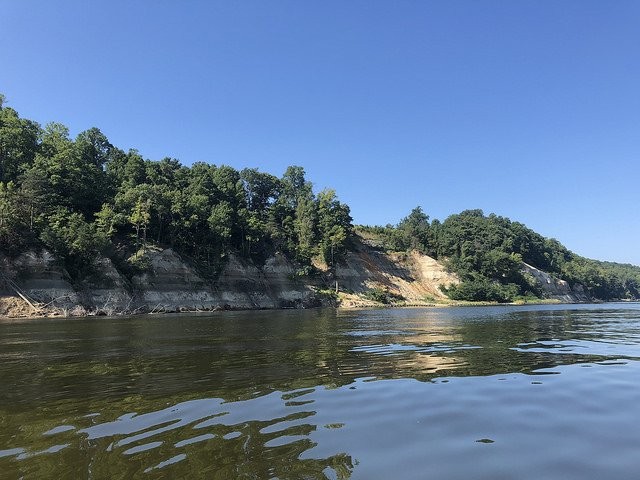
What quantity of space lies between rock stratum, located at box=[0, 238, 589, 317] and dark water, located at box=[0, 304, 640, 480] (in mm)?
44504

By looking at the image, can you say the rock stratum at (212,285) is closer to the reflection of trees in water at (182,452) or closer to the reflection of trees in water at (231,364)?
the reflection of trees in water at (231,364)

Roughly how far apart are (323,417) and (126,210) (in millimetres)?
74169

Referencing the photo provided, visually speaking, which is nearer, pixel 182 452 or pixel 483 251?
pixel 182 452

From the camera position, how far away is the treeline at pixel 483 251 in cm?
12630

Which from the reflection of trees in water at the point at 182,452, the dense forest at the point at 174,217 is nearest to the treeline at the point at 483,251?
the dense forest at the point at 174,217

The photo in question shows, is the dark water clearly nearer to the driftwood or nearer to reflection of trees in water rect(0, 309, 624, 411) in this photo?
reflection of trees in water rect(0, 309, 624, 411)

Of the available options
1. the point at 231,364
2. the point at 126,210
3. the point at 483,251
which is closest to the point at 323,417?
the point at 231,364

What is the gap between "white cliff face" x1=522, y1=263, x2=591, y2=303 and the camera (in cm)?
14562

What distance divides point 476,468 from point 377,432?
173 centimetres

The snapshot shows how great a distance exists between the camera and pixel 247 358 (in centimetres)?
1475

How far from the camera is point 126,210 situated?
73312 mm

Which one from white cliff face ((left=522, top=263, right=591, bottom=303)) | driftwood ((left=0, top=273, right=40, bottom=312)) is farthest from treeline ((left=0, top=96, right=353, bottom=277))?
white cliff face ((left=522, top=263, right=591, bottom=303))

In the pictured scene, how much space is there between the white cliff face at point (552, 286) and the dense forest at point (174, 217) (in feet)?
24.6

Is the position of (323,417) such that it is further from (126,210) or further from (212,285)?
(126,210)
